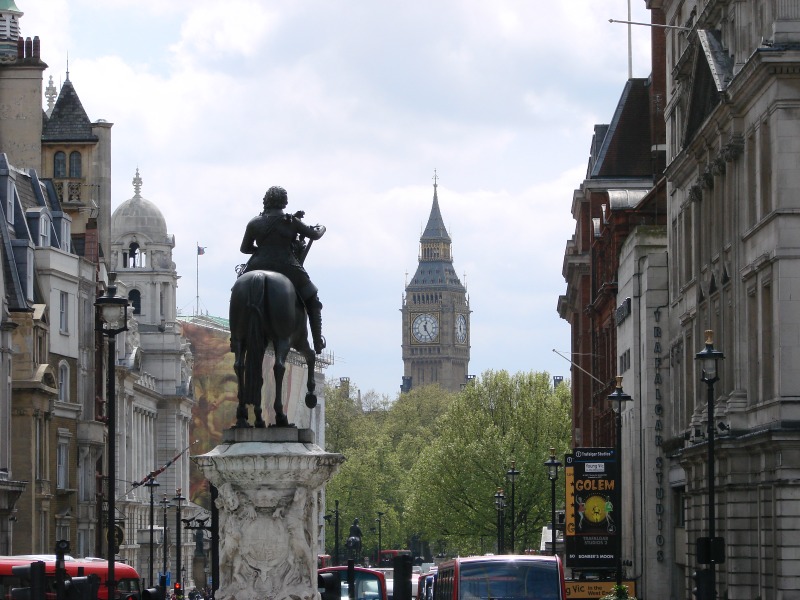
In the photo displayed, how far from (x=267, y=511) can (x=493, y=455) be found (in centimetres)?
8920

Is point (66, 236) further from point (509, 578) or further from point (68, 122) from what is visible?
point (509, 578)

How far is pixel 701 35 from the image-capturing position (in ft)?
174

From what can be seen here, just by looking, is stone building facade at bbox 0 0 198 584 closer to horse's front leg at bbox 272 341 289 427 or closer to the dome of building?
the dome of building

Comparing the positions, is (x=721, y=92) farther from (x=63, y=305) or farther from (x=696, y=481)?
(x=63, y=305)

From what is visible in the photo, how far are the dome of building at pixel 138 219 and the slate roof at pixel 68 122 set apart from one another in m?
51.6

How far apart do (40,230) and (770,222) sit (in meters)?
45.4

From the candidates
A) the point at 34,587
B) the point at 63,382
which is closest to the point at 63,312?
the point at 63,382

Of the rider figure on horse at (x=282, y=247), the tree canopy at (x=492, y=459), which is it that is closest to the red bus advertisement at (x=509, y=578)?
the rider figure on horse at (x=282, y=247)

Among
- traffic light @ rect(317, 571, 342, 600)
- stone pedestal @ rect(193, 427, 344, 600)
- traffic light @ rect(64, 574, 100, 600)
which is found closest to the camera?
stone pedestal @ rect(193, 427, 344, 600)

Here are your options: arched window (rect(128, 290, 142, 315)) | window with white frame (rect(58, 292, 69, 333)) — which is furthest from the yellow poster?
arched window (rect(128, 290, 142, 315))

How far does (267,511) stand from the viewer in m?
23.6

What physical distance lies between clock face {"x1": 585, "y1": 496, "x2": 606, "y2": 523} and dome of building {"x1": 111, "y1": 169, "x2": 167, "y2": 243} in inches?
3678

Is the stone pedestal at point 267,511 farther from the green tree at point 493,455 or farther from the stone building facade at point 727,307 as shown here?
the green tree at point 493,455

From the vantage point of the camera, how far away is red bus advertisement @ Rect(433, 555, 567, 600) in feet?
138
